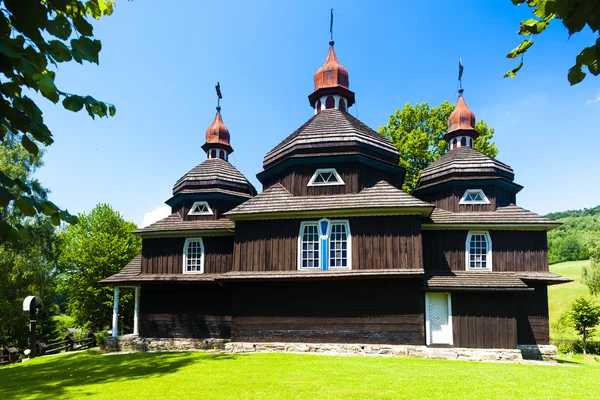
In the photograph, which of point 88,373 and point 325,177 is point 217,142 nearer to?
point 325,177

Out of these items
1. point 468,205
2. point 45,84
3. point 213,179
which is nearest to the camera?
point 45,84

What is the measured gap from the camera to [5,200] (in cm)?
310

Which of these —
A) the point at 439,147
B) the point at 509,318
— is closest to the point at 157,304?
the point at 509,318

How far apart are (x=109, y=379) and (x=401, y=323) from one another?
35.7ft

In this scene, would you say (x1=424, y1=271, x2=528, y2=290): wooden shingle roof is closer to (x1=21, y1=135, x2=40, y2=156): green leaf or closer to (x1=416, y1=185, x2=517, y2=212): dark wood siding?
(x1=416, y1=185, x2=517, y2=212): dark wood siding

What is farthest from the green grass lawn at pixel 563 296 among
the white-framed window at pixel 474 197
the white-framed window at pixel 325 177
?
the white-framed window at pixel 325 177

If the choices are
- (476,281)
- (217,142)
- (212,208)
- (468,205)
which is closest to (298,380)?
(476,281)

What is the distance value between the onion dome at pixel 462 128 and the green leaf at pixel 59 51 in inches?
965

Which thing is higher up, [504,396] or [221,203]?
[221,203]

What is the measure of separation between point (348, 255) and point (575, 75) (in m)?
14.1

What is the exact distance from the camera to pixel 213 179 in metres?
23.0

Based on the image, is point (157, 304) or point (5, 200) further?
point (157, 304)

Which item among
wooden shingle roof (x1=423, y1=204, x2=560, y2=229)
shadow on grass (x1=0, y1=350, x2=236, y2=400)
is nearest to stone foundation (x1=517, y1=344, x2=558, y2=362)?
wooden shingle roof (x1=423, y1=204, x2=560, y2=229)

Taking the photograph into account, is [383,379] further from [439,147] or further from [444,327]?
[439,147]
